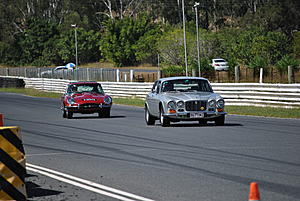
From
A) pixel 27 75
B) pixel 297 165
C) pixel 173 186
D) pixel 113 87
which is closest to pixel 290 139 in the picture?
pixel 297 165

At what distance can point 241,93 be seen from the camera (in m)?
30.8

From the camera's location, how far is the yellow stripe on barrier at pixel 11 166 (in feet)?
27.2

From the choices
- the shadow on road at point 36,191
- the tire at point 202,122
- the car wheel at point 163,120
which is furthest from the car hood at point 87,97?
the shadow on road at point 36,191

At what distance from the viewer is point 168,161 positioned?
12.3 meters

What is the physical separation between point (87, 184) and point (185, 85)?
37.8ft

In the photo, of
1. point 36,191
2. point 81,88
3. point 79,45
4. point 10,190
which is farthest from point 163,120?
point 79,45

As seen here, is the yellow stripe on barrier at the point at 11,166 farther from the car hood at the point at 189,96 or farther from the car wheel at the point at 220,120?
the car wheel at the point at 220,120

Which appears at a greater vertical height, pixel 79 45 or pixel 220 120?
pixel 79 45

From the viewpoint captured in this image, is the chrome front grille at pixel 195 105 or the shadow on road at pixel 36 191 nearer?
the shadow on road at pixel 36 191

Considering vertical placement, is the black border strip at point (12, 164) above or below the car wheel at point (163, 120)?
above

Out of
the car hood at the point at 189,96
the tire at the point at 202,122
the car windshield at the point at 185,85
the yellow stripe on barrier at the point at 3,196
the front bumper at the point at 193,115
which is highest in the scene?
the car windshield at the point at 185,85

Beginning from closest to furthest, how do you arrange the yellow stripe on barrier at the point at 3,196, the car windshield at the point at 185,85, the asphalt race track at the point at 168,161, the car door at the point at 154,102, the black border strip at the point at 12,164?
the yellow stripe on barrier at the point at 3,196
the black border strip at the point at 12,164
the asphalt race track at the point at 168,161
the car door at the point at 154,102
the car windshield at the point at 185,85

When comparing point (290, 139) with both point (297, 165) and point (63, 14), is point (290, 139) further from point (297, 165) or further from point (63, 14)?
point (63, 14)

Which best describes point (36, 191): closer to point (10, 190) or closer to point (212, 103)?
point (10, 190)
